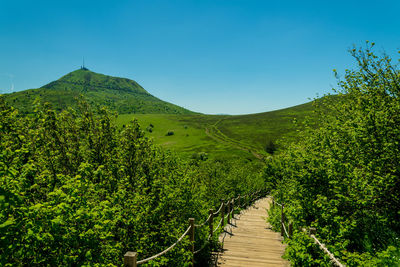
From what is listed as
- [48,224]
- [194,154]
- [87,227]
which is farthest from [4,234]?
[194,154]

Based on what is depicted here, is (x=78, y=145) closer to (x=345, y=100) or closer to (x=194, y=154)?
(x=345, y=100)

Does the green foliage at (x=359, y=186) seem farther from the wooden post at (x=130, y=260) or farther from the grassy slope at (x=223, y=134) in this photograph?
the grassy slope at (x=223, y=134)

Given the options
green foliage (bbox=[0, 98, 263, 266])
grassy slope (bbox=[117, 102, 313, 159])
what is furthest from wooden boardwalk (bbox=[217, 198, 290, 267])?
grassy slope (bbox=[117, 102, 313, 159])

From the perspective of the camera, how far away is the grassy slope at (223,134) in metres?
99.8

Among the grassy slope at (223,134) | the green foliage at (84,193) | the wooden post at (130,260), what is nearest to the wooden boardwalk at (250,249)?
the green foliage at (84,193)

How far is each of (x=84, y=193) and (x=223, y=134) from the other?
124m

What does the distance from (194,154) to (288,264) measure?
83523 mm

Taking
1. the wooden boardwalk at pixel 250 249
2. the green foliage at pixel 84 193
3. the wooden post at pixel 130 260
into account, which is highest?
the green foliage at pixel 84 193

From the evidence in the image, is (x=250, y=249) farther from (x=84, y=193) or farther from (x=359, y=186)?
(x=84, y=193)

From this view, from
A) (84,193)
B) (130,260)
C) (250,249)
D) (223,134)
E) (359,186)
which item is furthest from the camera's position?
(223,134)

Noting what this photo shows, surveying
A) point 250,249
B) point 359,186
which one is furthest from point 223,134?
point 359,186

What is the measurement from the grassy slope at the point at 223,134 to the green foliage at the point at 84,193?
76.2 metres

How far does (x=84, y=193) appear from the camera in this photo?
17.0 feet

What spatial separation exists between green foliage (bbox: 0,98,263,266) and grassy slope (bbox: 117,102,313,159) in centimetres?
7616
